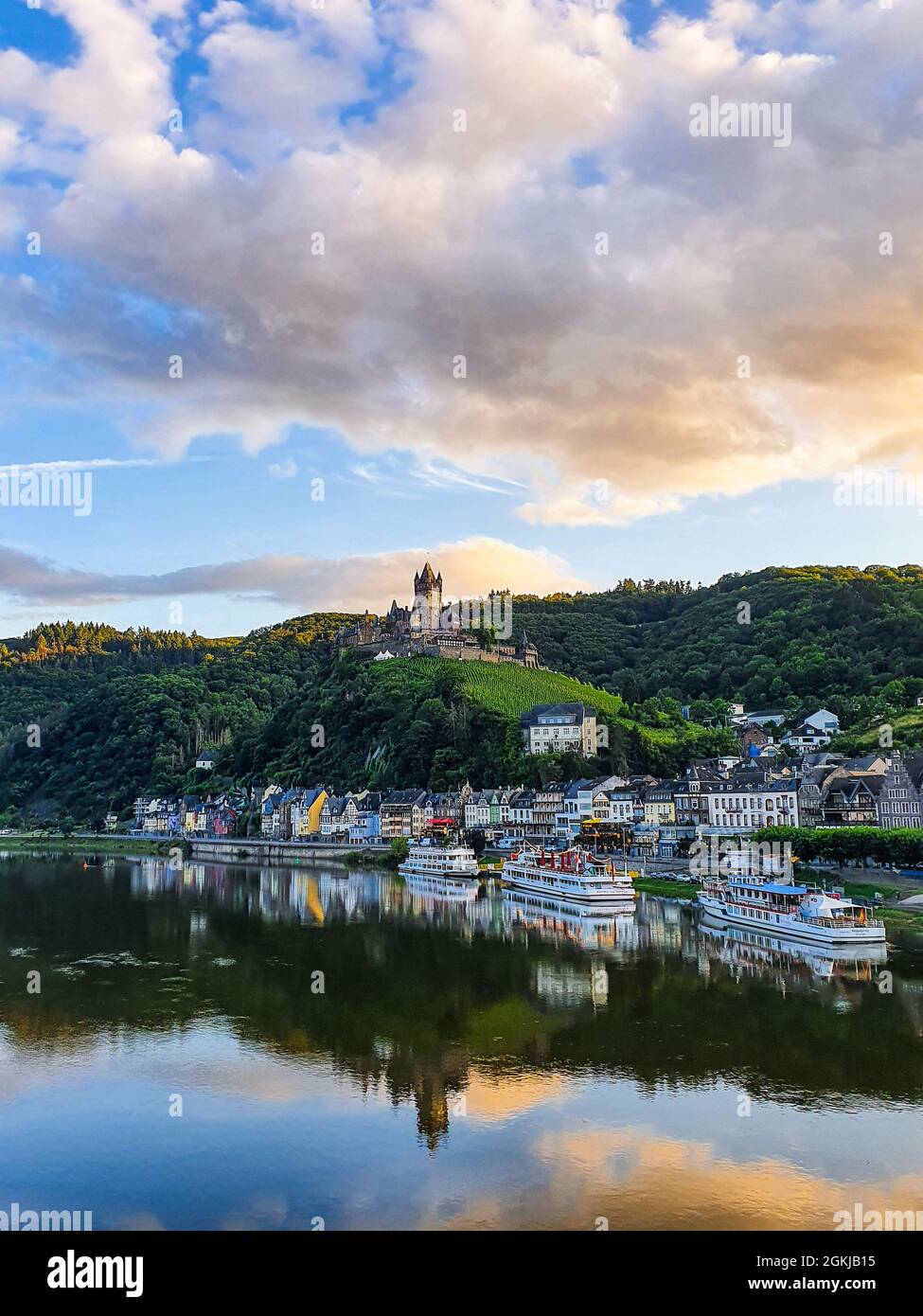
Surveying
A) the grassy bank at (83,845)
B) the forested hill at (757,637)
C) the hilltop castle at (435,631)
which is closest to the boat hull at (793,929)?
the forested hill at (757,637)

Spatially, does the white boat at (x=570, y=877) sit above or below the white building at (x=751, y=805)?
below

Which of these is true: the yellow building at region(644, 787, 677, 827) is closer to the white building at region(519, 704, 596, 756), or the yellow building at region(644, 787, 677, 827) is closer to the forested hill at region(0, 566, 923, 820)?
the forested hill at region(0, 566, 923, 820)

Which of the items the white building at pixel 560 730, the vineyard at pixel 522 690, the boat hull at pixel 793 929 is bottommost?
the boat hull at pixel 793 929

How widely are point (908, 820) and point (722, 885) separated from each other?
19.4 meters

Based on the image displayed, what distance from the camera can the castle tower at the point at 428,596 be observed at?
480 feet

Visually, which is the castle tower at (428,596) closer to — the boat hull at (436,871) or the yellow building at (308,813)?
the yellow building at (308,813)

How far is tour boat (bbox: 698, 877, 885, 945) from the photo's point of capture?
39.5 m

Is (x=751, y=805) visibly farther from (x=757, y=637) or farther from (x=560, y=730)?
(x=757, y=637)

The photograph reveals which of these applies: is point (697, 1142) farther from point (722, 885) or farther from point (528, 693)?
point (528, 693)

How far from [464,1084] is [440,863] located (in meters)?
47.1

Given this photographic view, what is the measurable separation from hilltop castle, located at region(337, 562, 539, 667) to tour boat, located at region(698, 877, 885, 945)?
278 feet

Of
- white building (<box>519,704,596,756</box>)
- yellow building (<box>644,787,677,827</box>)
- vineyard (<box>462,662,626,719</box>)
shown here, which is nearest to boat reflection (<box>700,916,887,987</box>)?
yellow building (<box>644,787,677,827</box>)

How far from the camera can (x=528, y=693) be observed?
119375 mm

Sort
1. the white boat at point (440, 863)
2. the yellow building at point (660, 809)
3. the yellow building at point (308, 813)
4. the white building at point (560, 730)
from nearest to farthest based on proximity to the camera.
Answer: the white boat at point (440, 863) < the yellow building at point (660, 809) < the white building at point (560, 730) < the yellow building at point (308, 813)
